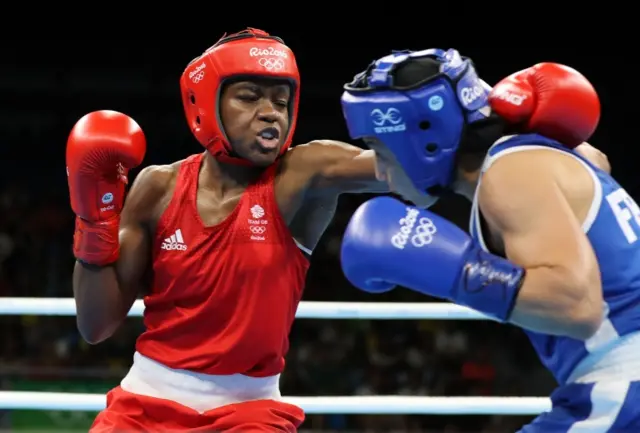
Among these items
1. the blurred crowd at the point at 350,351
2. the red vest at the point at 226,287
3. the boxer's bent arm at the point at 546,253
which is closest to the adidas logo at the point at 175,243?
the red vest at the point at 226,287

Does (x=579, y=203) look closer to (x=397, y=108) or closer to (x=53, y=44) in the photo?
(x=397, y=108)

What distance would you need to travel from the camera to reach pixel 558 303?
1.45 metres

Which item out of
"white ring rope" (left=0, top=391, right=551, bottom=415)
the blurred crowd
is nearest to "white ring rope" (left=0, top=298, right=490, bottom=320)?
"white ring rope" (left=0, top=391, right=551, bottom=415)

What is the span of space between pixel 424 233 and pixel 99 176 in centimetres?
102

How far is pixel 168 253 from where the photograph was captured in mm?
2318

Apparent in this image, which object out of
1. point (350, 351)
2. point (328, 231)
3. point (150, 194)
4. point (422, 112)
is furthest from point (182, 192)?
point (328, 231)

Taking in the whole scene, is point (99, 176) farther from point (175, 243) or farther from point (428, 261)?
point (428, 261)

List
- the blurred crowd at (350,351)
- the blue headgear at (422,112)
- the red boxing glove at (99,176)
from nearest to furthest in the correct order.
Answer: the blue headgear at (422,112)
the red boxing glove at (99,176)
the blurred crowd at (350,351)

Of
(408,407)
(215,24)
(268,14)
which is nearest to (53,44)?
(215,24)

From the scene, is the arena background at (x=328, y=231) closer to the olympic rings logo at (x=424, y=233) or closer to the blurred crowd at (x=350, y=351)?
the blurred crowd at (x=350, y=351)

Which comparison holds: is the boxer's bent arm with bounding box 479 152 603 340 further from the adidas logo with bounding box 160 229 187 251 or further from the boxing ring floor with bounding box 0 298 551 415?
the boxing ring floor with bounding box 0 298 551 415

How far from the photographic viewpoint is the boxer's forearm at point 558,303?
4.73 ft

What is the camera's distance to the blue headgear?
1.71 metres

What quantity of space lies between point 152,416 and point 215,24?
20.1ft
